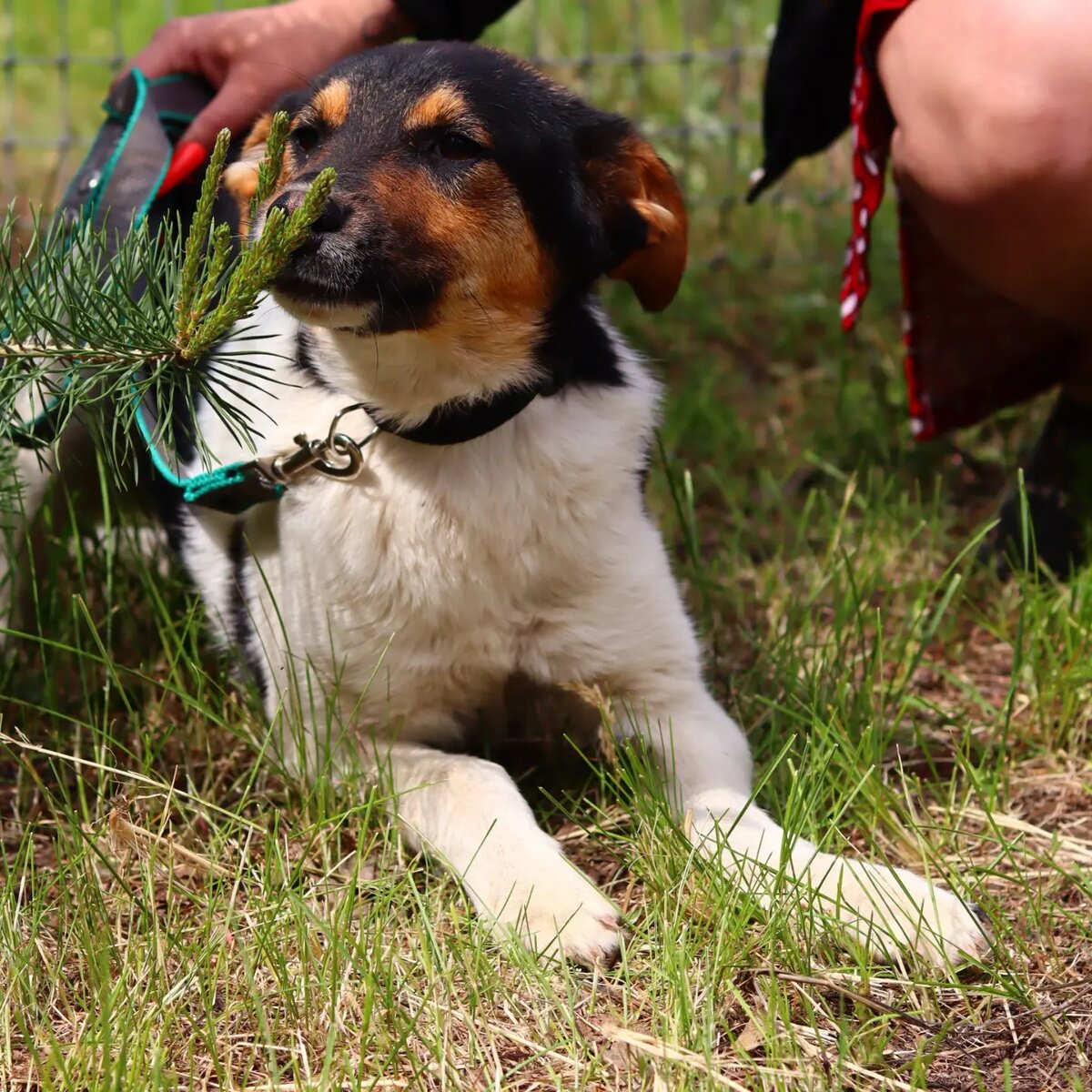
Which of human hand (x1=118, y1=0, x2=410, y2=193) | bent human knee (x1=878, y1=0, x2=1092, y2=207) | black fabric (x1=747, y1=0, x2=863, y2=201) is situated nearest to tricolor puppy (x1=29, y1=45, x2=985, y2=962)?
human hand (x1=118, y1=0, x2=410, y2=193)

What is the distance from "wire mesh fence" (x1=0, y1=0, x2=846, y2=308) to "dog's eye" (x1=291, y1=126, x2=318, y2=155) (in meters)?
2.31

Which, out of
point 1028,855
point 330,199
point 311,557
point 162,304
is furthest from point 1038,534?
point 162,304

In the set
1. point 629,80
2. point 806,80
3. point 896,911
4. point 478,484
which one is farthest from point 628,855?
point 629,80

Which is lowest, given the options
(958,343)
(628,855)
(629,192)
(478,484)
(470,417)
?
(628,855)

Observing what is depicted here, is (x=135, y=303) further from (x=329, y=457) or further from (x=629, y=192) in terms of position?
(x=629, y=192)

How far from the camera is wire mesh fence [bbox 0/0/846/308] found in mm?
4812

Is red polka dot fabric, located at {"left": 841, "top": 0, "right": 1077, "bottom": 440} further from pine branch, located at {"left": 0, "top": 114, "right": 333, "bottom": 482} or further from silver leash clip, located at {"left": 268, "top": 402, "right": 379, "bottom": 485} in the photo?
pine branch, located at {"left": 0, "top": 114, "right": 333, "bottom": 482}

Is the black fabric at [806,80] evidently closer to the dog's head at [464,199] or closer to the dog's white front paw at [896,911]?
the dog's head at [464,199]

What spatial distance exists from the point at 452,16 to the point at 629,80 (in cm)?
256

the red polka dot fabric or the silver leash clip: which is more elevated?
the silver leash clip

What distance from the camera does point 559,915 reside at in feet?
6.60

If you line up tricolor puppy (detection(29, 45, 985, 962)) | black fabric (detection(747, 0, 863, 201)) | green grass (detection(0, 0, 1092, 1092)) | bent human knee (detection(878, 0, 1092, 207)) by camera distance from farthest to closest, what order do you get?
black fabric (detection(747, 0, 863, 201)) < bent human knee (detection(878, 0, 1092, 207)) < tricolor puppy (detection(29, 45, 985, 962)) < green grass (detection(0, 0, 1092, 1092))

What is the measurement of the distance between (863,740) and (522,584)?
587 mm

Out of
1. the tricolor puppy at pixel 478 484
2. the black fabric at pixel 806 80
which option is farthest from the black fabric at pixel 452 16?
the tricolor puppy at pixel 478 484
